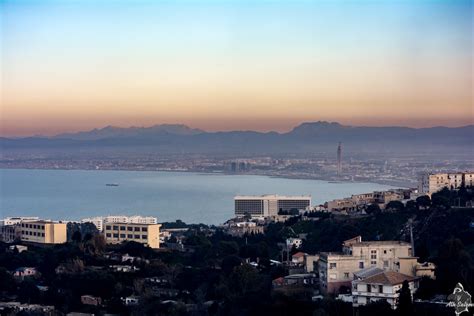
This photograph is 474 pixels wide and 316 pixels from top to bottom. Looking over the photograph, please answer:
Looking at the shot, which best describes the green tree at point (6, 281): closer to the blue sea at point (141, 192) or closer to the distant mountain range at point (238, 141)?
the blue sea at point (141, 192)

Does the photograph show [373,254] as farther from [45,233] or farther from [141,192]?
[141,192]

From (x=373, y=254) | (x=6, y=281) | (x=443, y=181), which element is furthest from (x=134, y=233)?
(x=373, y=254)

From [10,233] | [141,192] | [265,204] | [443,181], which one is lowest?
[141,192]

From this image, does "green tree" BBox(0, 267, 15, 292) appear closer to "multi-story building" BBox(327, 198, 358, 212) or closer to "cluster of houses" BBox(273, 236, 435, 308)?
"cluster of houses" BBox(273, 236, 435, 308)

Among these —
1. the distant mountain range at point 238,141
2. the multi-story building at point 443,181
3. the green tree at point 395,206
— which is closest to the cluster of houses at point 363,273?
the green tree at point 395,206

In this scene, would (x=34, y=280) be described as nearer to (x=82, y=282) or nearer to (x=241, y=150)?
(x=82, y=282)

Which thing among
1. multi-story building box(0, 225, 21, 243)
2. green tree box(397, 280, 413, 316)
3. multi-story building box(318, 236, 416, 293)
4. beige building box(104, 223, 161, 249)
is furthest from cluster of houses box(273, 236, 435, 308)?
multi-story building box(0, 225, 21, 243)

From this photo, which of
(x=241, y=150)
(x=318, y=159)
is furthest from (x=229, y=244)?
(x=241, y=150)
